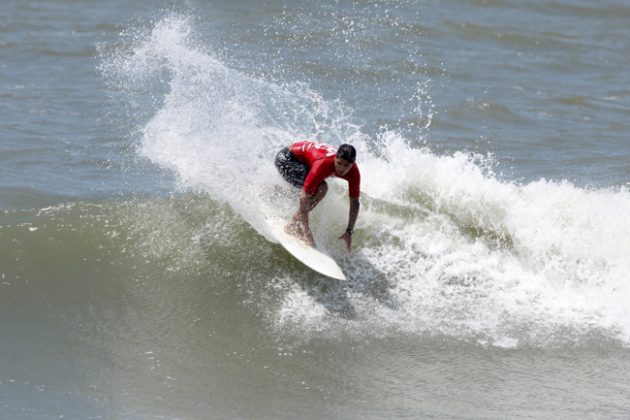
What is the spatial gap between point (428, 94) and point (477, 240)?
305 inches

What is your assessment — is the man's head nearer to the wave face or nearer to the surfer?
the surfer

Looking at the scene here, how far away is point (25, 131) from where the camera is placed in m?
14.0

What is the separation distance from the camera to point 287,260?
30.3 feet

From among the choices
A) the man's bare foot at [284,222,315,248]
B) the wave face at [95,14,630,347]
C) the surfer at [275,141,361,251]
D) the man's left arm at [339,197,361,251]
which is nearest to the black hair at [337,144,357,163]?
the surfer at [275,141,361,251]

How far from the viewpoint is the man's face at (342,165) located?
8.25 meters

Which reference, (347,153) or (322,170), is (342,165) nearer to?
(347,153)

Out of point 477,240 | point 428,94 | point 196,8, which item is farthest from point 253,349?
point 196,8

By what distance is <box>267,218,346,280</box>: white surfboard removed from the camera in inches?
337

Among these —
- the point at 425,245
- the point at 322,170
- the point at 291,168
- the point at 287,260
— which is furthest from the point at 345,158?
the point at 425,245

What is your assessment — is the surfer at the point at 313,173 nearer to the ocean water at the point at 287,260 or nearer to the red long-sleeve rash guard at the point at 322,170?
the red long-sleeve rash guard at the point at 322,170

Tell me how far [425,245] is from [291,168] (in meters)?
1.66

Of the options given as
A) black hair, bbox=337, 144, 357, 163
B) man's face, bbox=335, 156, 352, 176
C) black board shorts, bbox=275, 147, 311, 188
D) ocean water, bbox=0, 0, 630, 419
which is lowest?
ocean water, bbox=0, 0, 630, 419

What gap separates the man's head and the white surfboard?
92cm

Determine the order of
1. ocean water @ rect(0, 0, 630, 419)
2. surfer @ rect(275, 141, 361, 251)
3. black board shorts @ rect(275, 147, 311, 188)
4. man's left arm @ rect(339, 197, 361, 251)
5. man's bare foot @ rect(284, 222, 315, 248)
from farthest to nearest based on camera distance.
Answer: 1. black board shorts @ rect(275, 147, 311, 188)
2. man's bare foot @ rect(284, 222, 315, 248)
3. man's left arm @ rect(339, 197, 361, 251)
4. surfer @ rect(275, 141, 361, 251)
5. ocean water @ rect(0, 0, 630, 419)
